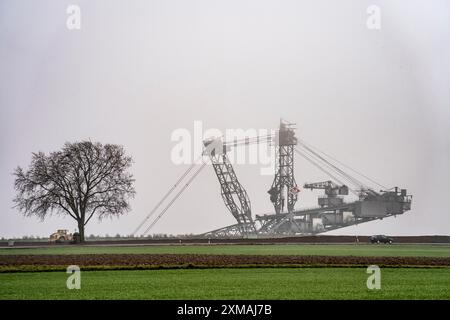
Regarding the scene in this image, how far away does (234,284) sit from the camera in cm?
3194

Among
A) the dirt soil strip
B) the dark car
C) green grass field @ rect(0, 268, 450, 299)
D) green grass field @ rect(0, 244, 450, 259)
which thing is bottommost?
the dark car

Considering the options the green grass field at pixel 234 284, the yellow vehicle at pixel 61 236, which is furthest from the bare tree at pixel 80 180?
the green grass field at pixel 234 284

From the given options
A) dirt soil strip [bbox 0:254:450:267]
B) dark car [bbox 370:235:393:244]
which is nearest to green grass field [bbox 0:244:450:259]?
dirt soil strip [bbox 0:254:450:267]

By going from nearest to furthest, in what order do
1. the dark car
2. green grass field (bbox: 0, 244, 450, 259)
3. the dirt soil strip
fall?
the dirt soil strip < green grass field (bbox: 0, 244, 450, 259) < the dark car

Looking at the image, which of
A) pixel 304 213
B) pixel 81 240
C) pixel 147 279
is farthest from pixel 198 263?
pixel 304 213

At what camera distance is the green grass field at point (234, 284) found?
90.5 feet

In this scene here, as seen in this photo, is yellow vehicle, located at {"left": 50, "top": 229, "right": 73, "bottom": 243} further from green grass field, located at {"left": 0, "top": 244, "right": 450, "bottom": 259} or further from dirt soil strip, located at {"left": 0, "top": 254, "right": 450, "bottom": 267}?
dirt soil strip, located at {"left": 0, "top": 254, "right": 450, "bottom": 267}

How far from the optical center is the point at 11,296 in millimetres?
27844

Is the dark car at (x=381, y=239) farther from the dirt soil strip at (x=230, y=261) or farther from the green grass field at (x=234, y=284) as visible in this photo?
the green grass field at (x=234, y=284)

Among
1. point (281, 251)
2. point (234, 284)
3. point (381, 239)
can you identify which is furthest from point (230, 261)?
point (381, 239)

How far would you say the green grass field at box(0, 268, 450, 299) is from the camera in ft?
90.5
